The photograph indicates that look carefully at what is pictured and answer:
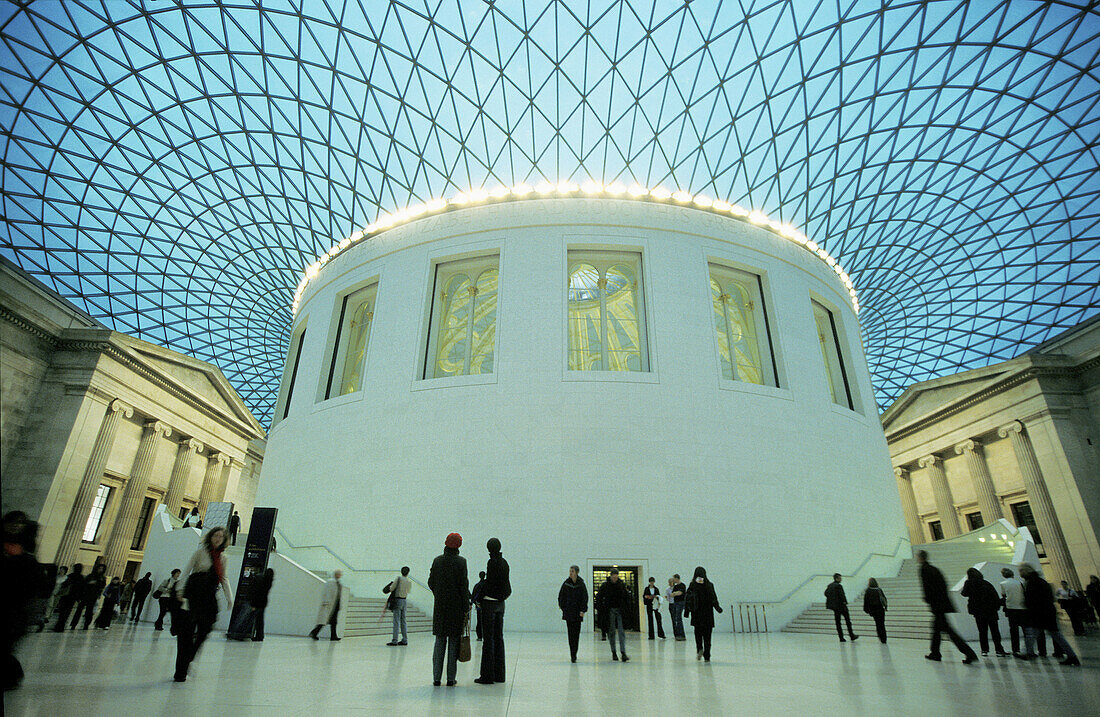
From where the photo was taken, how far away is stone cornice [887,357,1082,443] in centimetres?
3212

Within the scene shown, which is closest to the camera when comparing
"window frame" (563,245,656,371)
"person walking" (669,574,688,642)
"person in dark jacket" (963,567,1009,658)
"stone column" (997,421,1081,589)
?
"person in dark jacket" (963,567,1009,658)

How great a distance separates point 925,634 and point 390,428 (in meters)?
19.0

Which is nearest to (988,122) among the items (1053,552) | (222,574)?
(1053,552)

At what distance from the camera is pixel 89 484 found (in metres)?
30.9

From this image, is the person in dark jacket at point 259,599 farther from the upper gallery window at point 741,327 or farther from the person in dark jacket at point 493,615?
the upper gallery window at point 741,327

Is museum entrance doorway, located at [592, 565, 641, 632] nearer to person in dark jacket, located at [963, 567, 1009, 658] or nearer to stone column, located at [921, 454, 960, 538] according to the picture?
person in dark jacket, located at [963, 567, 1009, 658]

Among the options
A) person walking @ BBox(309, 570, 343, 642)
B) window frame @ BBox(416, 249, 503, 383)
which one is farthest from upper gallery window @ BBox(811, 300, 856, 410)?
person walking @ BBox(309, 570, 343, 642)

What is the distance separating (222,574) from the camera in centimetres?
738

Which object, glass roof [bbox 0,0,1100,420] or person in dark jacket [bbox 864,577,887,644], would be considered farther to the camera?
glass roof [bbox 0,0,1100,420]

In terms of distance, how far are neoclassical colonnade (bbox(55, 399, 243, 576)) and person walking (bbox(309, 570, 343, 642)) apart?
24.3 meters

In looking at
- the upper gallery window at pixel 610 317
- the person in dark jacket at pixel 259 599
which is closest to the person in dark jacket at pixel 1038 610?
the upper gallery window at pixel 610 317

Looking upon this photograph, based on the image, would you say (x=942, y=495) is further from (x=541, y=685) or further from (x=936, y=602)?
(x=541, y=685)

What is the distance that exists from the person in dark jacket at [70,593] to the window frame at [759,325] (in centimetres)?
2193

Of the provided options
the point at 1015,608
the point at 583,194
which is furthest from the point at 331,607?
the point at 583,194
